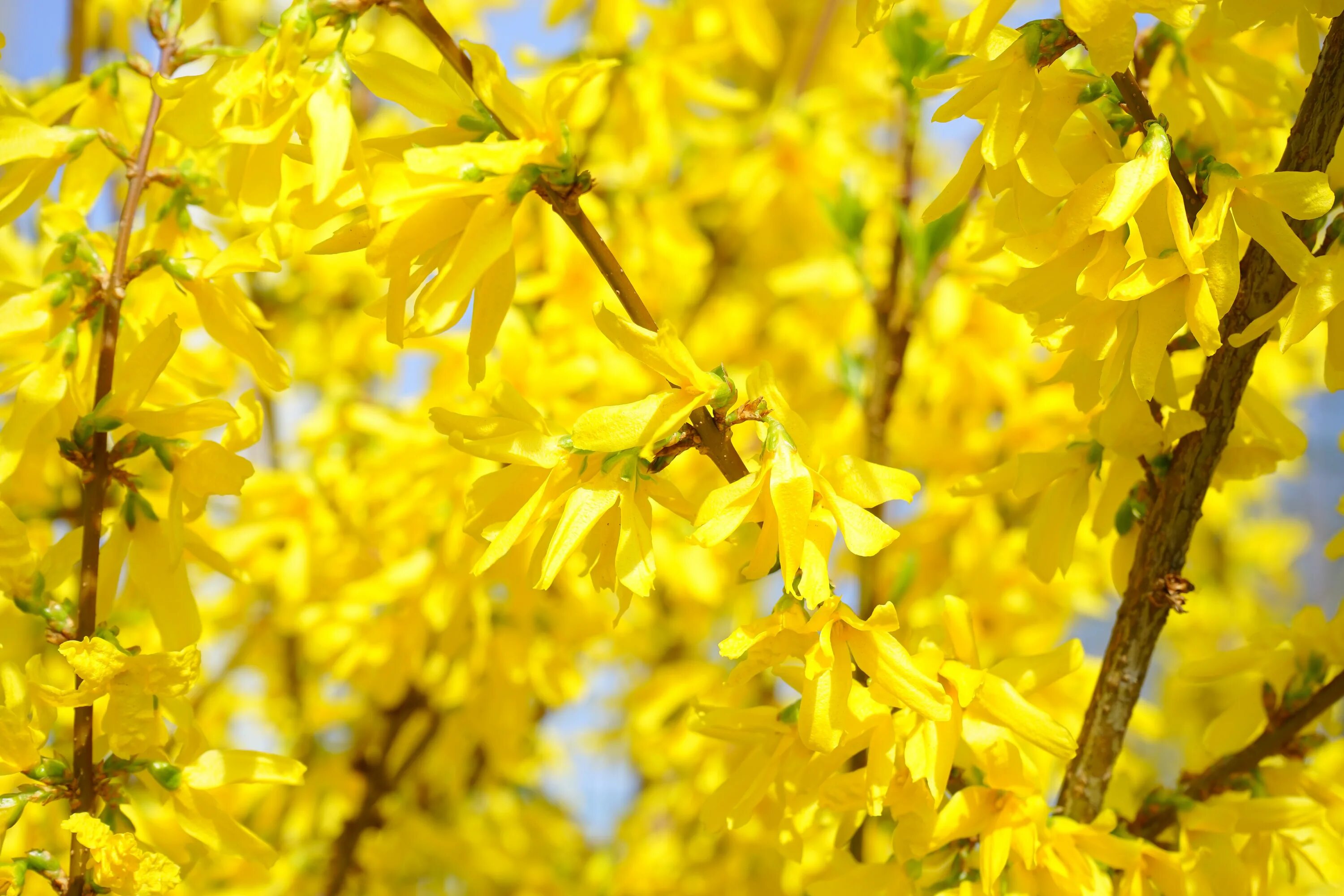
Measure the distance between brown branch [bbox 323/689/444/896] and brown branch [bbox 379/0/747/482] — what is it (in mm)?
1202

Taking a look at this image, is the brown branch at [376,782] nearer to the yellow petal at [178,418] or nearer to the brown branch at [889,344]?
the brown branch at [889,344]

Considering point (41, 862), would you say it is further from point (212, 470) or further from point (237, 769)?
point (212, 470)

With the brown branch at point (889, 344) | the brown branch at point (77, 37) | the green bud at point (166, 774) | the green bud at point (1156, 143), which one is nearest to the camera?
the green bud at point (1156, 143)

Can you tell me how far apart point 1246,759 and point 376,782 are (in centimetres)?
129

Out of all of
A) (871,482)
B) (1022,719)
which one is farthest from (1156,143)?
(1022,719)

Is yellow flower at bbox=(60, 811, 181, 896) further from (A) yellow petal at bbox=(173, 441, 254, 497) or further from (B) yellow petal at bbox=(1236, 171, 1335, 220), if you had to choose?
(B) yellow petal at bbox=(1236, 171, 1335, 220)

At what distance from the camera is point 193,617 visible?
2.77ft

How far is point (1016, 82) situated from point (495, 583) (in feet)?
3.28

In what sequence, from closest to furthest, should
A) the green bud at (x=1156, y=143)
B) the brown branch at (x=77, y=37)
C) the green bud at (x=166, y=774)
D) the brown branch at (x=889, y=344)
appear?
the green bud at (x=1156, y=143) < the green bud at (x=166, y=774) < the brown branch at (x=889, y=344) < the brown branch at (x=77, y=37)

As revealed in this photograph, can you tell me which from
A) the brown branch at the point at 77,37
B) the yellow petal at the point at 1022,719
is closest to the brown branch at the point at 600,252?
the yellow petal at the point at 1022,719

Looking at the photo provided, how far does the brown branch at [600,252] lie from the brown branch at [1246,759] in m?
0.46

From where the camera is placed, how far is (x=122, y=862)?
2.21ft

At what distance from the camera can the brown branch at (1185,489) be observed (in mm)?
720

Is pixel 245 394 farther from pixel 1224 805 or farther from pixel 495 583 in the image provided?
pixel 1224 805
